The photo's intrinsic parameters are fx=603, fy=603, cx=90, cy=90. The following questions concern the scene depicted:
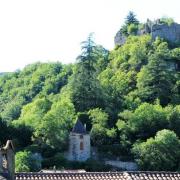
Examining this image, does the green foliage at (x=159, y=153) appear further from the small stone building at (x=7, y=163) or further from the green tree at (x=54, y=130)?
the small stone building at (x=7, y=163)

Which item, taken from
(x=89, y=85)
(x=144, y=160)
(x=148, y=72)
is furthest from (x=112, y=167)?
(x=148, y=72)

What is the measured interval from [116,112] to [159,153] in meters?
16.8

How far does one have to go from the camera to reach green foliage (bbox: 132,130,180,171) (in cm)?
6919

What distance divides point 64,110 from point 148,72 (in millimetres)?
19861

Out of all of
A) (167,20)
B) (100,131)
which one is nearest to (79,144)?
(100,131)

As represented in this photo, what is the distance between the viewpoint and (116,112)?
3369 inches

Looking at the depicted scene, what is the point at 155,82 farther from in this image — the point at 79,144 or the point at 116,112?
the point at 79,144

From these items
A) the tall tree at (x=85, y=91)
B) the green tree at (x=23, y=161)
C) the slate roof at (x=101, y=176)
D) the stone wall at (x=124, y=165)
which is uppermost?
the tall tree at (x=85, y=91)

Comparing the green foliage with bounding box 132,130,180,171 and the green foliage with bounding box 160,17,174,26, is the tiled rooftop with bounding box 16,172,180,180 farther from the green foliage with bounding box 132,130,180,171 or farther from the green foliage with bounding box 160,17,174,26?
the green foliage with bounding box 160,17,174,26

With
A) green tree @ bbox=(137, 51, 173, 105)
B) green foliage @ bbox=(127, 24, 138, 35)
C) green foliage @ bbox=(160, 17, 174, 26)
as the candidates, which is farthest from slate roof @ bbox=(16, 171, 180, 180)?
green foliage @ bbox=(127, 24, 138, 35)

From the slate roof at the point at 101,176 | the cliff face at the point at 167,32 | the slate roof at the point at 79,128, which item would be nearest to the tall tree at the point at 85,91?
the slate roof at the point at 79,128

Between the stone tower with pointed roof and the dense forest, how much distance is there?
128cm

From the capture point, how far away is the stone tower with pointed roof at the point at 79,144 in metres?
72.9

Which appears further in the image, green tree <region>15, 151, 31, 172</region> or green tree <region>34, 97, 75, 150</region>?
green tree <region>34, 97, 75, 150</region>
